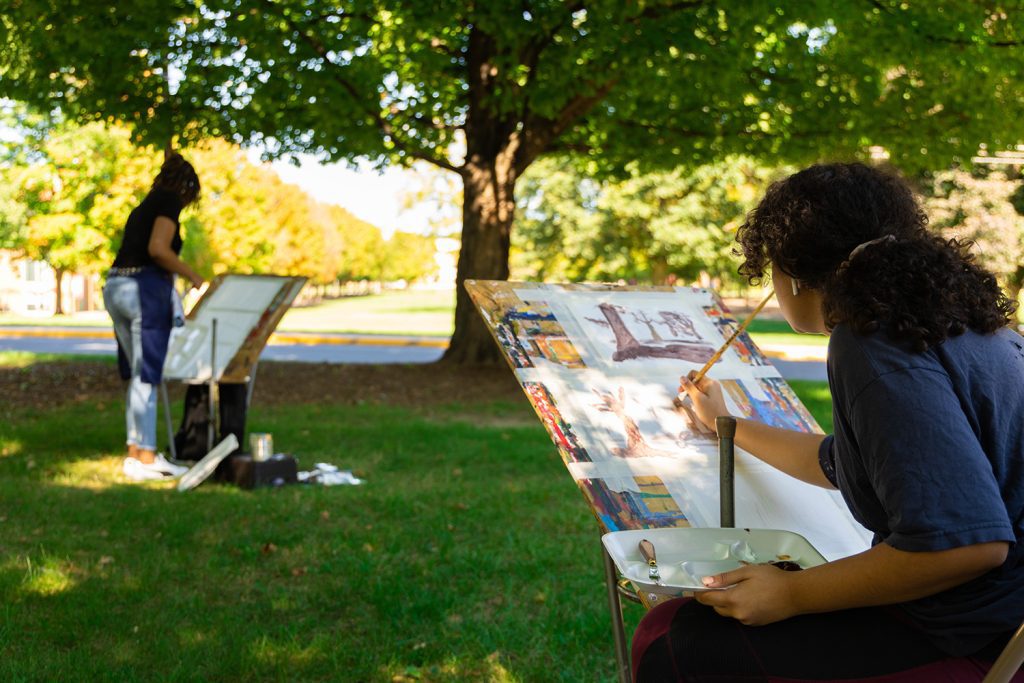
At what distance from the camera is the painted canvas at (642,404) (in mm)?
2438

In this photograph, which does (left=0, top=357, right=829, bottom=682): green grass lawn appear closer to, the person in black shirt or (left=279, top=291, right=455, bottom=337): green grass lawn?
the person in black shirt

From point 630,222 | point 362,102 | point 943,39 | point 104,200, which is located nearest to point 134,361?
point 362,102

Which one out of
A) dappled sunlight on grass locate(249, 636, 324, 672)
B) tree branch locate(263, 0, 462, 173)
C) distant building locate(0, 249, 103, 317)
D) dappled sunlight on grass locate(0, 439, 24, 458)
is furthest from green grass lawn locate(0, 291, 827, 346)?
dappled sunlight on grass locate(249, 636, 324, 672)

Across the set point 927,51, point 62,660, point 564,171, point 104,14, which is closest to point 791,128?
point 927,51

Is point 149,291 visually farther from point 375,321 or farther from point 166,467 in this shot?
point 375,321

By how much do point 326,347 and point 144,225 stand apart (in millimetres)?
14221

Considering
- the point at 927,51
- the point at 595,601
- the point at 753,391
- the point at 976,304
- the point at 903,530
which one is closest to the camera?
the point at 903,530

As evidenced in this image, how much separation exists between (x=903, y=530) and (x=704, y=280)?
45.1 m

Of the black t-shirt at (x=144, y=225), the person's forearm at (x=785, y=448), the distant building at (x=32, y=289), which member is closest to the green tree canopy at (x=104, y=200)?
the distant building at (x=32, y=289)

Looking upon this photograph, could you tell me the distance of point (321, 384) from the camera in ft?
34.3

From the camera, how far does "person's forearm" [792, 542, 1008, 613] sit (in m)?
1.55

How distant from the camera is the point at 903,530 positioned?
61.4 inches

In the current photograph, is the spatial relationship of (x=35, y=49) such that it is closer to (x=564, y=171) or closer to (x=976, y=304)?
(x=976, y=304)

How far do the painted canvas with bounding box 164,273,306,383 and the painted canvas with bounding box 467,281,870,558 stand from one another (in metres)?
3.63
